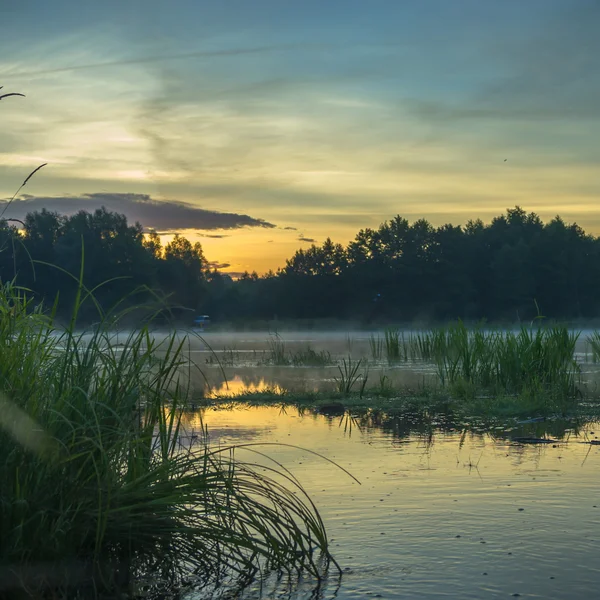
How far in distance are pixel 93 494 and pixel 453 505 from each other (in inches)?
107

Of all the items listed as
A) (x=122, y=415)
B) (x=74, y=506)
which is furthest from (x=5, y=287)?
(x=74, y=506)

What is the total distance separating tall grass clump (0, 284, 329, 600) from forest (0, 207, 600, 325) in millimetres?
63252

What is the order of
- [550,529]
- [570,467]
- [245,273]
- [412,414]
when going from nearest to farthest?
1. [550,529]
2. [570,467]
3. [412,414]
4. [245,273]

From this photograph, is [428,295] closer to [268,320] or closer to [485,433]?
[268,320]

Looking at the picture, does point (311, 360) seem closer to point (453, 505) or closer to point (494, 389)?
point (494, 389)

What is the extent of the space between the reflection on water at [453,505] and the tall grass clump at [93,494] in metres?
0.42

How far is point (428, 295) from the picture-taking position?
7238 cm

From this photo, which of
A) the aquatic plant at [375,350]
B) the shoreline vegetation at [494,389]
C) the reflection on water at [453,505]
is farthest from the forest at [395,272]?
the reflection on water at [453,505]

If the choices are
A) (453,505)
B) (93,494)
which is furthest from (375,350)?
(93,494)

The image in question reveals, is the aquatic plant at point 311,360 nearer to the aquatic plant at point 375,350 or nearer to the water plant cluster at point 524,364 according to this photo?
the aquatic plant at point 375,350

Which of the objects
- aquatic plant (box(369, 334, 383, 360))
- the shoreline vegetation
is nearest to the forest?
aquatic plant (box(369, 334, 383, 360))

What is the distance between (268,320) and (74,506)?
69.4 meters

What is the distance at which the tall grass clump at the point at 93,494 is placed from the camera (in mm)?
3764

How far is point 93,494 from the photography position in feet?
12.9
